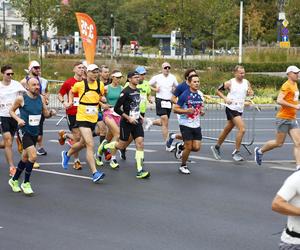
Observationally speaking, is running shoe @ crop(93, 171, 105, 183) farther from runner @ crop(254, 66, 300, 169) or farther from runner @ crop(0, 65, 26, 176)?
runner @ crop(254, 66, 300, 169)

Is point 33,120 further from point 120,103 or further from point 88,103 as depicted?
point 120,103

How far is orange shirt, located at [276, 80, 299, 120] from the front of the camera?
39.8 feet

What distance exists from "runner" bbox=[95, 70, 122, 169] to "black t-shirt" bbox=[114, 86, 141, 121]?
19.9 inches

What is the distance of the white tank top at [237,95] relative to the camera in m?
13.7

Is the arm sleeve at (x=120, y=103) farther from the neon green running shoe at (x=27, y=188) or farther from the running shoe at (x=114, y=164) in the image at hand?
the neon green running shoe at (x=27, y=188)

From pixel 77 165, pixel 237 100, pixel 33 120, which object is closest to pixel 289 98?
pixel 237 100

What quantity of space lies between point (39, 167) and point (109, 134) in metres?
1.43

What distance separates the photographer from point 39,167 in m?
13.0

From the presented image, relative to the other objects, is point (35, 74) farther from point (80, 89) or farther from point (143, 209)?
point (143, 209)

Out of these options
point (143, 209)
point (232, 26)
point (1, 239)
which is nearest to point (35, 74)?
point (143, 209)

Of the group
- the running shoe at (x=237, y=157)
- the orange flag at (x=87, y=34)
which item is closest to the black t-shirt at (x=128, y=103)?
the running shoe at (x=237, y=157)

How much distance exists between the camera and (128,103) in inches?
476

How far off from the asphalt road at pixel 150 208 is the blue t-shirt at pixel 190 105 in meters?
0.89

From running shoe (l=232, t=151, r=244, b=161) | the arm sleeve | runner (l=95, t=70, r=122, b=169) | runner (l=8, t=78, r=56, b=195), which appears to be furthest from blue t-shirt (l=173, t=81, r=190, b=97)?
runner (l=8, t=78, r=56, b=195)
